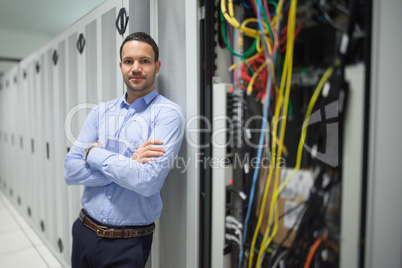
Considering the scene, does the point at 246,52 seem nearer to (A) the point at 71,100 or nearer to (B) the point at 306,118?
(B) the point at 306,118

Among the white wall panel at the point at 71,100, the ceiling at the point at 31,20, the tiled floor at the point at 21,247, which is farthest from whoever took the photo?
the ceiling at the point at 31,20

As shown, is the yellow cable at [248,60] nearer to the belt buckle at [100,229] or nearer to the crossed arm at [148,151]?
the crossed arm at [148,151]

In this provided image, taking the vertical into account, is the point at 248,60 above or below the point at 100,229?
above

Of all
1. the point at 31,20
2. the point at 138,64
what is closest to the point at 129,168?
the point at 138,64

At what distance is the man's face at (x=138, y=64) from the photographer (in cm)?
118

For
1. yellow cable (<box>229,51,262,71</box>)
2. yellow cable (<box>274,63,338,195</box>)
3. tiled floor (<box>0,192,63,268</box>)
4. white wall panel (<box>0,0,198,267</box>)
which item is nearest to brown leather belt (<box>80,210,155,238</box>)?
white wall panel (<box>0,0,198,267</box>)

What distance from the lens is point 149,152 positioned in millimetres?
1083

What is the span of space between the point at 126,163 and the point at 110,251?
0.44 m

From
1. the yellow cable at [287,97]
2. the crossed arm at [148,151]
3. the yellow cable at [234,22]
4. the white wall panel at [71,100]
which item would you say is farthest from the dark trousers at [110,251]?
the yellow cable at [234,22]

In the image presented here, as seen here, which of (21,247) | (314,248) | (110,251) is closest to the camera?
(314,248)

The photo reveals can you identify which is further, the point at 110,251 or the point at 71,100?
the point at 71,100

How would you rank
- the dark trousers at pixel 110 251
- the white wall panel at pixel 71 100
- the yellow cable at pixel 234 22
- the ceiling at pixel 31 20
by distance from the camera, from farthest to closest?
the ceiling at pixel 31 20, the white wall panel at pixel 71 100, the dark trousers at pixel 110 251, the yellow cable at pixel 234 22

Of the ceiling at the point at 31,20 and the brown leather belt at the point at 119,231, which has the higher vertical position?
the ceiling at the point at 31,20

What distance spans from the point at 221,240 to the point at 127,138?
65cm
